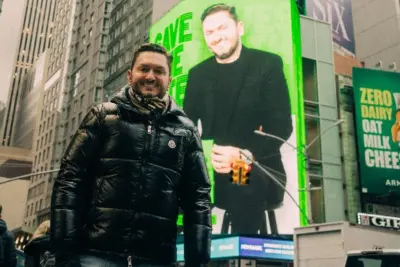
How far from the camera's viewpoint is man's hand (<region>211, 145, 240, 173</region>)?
4056 centimetres

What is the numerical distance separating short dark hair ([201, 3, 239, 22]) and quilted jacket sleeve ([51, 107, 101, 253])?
42421mm

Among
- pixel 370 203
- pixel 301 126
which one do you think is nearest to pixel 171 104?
pixel 301 126

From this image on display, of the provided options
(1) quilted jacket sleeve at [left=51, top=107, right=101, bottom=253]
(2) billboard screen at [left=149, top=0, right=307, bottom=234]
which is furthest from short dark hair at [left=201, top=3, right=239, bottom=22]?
(1) quilted jacket sleeve at [left=51, top=107, right=101, bottom=253]

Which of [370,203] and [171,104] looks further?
[370,203]

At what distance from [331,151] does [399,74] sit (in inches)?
381

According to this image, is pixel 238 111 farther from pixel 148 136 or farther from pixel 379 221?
pixel 148 136

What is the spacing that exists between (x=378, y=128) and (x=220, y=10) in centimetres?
1774

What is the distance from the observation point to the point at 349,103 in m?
44.5

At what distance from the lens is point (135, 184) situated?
369cm

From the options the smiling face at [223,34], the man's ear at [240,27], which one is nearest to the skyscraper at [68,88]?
the smiling face at [223,34]

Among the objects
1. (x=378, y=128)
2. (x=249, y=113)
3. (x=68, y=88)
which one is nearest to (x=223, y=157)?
(x=249, y=113)

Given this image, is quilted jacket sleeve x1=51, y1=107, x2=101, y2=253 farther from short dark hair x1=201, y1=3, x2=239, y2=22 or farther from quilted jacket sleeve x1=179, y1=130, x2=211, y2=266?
short dark hair x1=201, y1=3, x2=239, y2=22

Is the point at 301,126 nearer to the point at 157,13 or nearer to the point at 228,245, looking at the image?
the point at 228,245

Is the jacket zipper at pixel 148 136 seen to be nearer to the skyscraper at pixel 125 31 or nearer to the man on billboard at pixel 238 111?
the man on billboard at pixel 238 111
